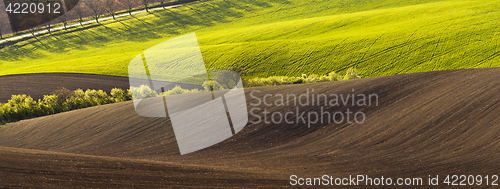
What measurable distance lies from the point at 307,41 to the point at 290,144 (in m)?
29.8

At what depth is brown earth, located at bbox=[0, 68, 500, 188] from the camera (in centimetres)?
1003

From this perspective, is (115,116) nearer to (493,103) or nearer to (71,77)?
(493,103)

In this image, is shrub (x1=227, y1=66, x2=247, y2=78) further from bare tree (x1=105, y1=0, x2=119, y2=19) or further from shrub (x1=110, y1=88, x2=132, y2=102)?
bare tree (x1=105, y1=0, x2=119, y2=19)

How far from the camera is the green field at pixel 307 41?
3281 centimetres

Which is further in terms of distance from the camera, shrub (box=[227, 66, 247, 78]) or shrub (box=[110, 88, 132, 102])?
shrub (box=[227, 66, 247, 78])

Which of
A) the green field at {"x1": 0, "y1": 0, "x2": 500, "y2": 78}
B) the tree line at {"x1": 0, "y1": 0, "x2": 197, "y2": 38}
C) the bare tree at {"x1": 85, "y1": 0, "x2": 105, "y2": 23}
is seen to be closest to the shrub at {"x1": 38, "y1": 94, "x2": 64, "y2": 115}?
the green field at {"x1": 0, "y1": 0, "x2": 500, "y2": 78}

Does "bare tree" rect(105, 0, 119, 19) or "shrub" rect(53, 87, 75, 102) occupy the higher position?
"bare tree" rect(105, 0, 119, 19)

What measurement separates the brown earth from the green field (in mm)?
16887

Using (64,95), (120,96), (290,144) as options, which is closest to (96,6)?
(64,95)

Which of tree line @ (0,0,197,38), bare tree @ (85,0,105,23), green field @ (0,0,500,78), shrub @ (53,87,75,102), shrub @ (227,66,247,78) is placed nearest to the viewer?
shrub @ (53,87,75,102)

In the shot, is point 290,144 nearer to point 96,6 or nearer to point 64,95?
point 64,95

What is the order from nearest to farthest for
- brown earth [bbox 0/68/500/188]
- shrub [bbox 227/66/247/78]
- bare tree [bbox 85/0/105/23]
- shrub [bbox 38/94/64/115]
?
brown earth [bbox 0/68/500/188]
shrub [bbox 38/94/64/115]
shrub [bbox 227/66/247/78]
bare tree [bbox 85/0/105/23]

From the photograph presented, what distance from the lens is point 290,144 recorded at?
13.4m

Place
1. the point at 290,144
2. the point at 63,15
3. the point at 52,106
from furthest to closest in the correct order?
1. the point at 63,15
2. the point at 52,106
3. the point at 290,144
